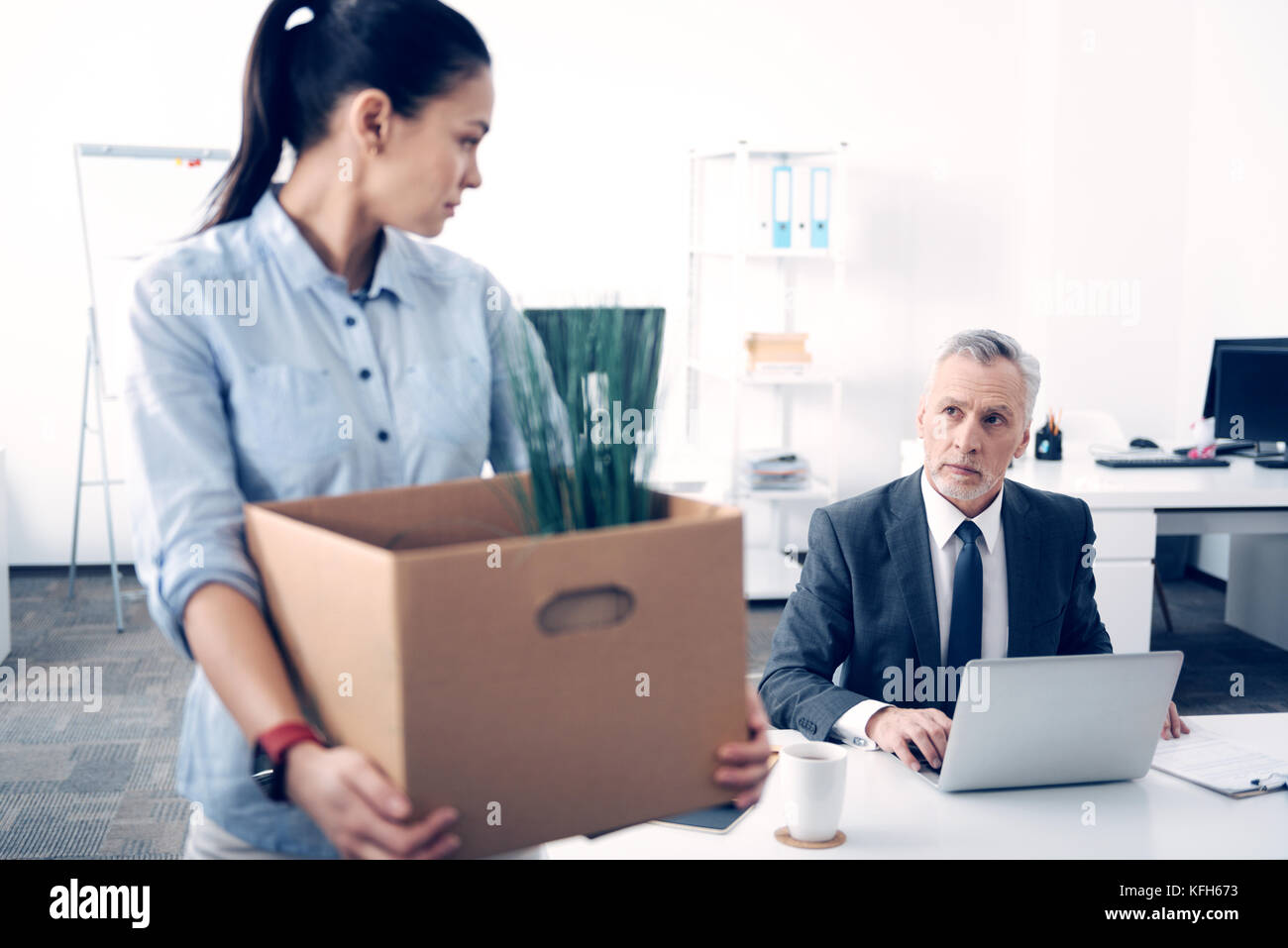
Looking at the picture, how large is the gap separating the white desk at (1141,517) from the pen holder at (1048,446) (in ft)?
1.17

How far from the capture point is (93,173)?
4.74m

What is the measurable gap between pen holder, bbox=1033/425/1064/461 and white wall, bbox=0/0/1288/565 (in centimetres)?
144

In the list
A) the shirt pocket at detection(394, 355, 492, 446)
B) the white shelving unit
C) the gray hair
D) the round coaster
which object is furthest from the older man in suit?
the white shelving unit

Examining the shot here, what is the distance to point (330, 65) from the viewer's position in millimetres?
1018

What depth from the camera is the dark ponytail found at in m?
0.99

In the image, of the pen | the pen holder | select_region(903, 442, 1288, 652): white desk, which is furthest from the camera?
the pen holder

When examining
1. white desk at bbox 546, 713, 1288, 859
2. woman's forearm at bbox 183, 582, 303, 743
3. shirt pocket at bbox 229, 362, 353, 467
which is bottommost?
white desk at bbox 546, 713, 1288, 859

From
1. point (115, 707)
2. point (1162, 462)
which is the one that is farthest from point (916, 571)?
point (115, 707)

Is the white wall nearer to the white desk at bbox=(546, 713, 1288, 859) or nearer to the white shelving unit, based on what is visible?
the white shelving unit

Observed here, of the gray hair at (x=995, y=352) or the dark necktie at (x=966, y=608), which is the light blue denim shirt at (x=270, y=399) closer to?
the dark necktie at (x=966, y=608)

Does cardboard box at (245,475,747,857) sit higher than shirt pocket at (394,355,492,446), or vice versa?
shirt pocket at (394,355,492,446)

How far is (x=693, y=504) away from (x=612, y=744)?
189mm

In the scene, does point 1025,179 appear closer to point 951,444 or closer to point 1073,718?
point 951,444

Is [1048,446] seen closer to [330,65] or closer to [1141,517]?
[1141,517]
